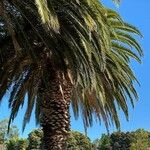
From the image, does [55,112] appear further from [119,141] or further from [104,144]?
[104,144]

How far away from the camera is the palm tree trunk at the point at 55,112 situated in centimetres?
2542

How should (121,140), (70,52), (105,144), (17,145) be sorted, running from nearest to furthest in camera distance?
(70,52) → (17,145) → (121,140) → (105,144)

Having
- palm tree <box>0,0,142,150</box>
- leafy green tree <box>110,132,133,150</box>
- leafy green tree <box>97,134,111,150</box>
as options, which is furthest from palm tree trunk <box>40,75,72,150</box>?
leafy green tree <box>97,134,111,150</box>

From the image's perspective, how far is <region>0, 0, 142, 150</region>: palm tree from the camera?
21797 millimetres

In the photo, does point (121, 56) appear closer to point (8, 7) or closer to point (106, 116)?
point (106, 116)

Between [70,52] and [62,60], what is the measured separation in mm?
1366

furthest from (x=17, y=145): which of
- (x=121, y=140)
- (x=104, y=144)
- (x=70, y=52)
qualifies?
(x=70, y=52)

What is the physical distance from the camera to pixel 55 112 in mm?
25641

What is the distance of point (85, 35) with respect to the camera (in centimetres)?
2275

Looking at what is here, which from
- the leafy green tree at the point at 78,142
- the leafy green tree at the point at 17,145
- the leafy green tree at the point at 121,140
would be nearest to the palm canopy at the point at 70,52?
the leafy green tree at the point at 17,145

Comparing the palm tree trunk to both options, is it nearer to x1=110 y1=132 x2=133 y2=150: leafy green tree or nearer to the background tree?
x1=110 y1=132 x2=133 y2=150: leafy green tree

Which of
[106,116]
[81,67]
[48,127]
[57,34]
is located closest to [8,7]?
[57,34]

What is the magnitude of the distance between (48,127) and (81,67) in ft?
11.9

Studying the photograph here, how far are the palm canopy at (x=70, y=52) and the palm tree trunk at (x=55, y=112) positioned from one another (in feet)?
2.06
